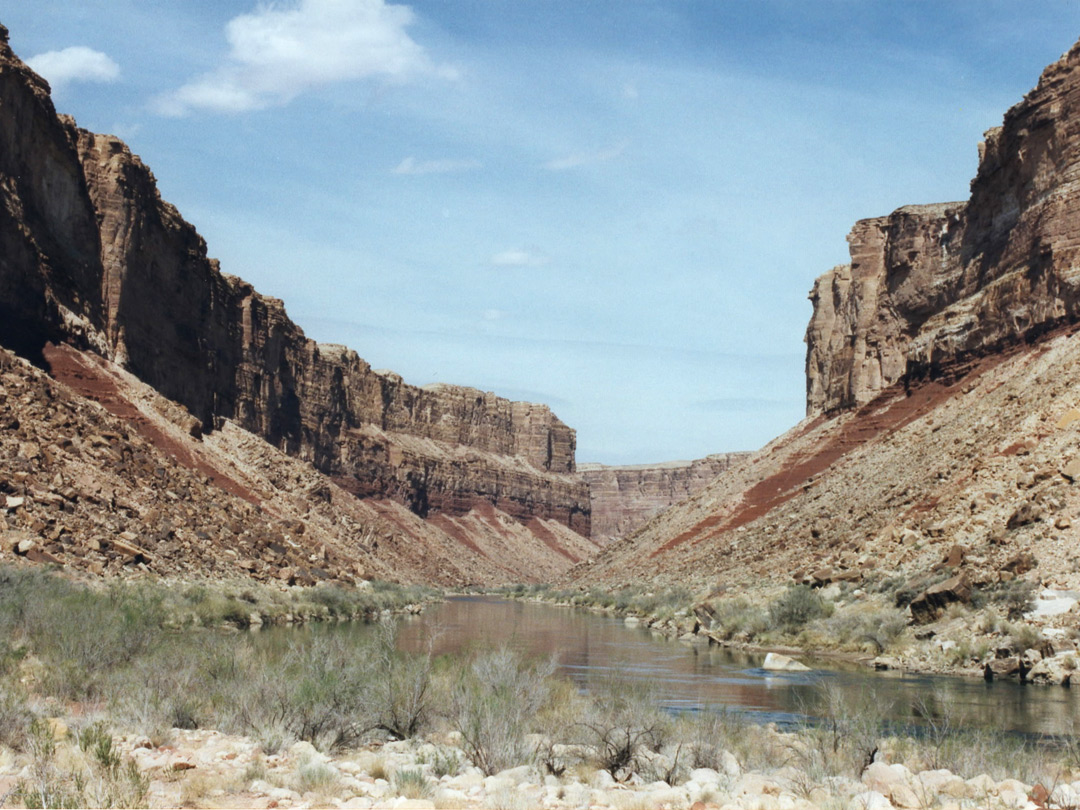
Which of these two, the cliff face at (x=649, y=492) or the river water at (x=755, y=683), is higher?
the cliff face at (x=649, y=492)

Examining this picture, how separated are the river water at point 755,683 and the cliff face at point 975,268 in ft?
78.8

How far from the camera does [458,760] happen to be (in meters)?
10.3

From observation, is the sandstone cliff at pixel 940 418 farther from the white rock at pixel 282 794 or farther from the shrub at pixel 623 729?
the white rock at pixel 282 794

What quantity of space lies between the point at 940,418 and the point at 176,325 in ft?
158

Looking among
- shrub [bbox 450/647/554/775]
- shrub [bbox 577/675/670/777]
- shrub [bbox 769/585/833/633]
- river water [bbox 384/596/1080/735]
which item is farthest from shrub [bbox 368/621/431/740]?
shrub [bbox 769/585/833/633]

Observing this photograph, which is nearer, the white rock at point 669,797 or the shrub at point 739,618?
the white rock at point 669,797

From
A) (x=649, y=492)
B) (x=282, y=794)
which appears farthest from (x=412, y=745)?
(x=649, y=492)

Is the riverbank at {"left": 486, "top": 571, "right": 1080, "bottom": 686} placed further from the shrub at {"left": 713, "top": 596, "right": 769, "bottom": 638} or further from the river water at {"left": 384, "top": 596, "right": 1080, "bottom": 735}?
the river water at {"left": 384, "top": 596, "right": 1080, "bottom": 735}

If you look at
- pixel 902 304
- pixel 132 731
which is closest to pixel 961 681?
pixel 132 731

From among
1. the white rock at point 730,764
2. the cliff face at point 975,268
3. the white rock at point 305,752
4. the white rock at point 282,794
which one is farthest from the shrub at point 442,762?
the cliff face at point 975,268

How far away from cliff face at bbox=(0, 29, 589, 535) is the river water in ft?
103

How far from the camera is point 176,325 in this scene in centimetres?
6981

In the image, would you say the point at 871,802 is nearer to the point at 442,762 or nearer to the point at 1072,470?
the point at 442,762

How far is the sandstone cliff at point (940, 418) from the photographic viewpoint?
2830cm
